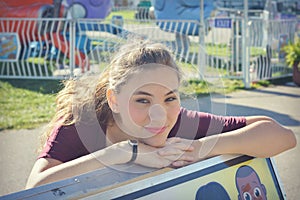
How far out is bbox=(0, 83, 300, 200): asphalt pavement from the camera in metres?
3.84

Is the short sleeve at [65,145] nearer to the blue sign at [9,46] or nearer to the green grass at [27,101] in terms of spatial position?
the green grass at [27,101]

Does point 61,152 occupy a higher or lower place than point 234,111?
higher

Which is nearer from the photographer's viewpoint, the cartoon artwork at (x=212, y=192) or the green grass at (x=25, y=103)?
the cartoon artwork at (x=212, y=192)

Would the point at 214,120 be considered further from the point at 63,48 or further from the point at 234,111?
the point at 63,48

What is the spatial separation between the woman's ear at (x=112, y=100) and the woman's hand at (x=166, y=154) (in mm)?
145

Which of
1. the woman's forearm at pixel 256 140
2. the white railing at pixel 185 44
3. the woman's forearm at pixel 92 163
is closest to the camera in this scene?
the woman's forearm at pixel 92 163

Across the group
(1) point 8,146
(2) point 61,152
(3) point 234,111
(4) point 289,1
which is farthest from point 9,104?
(4) point 289,1

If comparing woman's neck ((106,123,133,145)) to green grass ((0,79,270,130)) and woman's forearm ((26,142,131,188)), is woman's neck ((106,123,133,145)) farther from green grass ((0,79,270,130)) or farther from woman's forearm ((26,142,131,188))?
green grass ((0,79,270,130))

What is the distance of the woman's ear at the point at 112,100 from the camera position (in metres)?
1.51

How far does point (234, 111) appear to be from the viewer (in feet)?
21.1

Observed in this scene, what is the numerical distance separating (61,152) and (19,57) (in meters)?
9.25

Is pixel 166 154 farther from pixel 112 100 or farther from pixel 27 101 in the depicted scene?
pixel 27 101

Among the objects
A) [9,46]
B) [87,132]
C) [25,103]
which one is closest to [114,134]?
[87,132]

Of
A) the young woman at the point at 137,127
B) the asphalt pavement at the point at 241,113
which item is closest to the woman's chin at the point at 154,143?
the young woman at the point at 137,127
